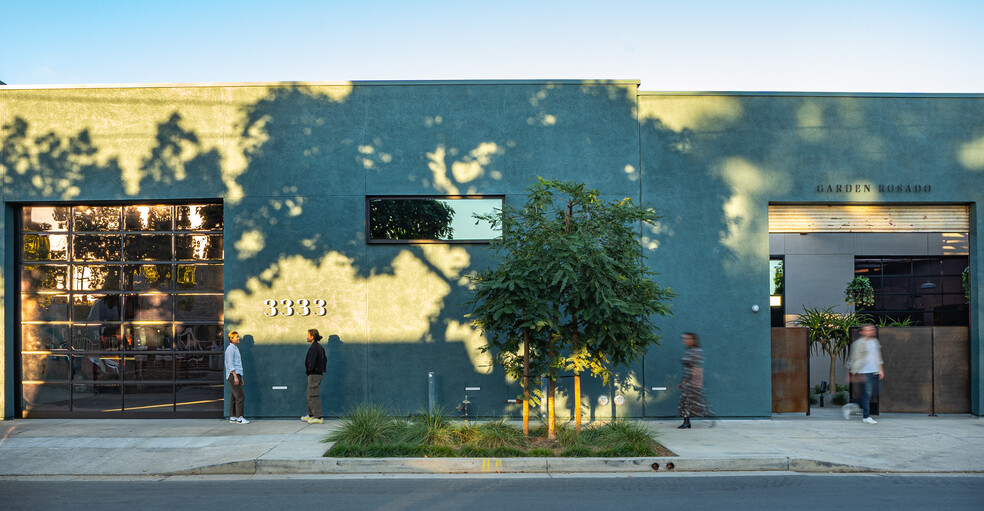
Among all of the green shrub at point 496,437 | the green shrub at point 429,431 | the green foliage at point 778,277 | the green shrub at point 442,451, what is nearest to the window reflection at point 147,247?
the green shrub at point 429,431

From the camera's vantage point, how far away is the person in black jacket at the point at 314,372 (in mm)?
12203

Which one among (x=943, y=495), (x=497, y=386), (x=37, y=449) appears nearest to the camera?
(x=943, y=495)

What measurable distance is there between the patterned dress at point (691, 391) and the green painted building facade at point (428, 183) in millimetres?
970

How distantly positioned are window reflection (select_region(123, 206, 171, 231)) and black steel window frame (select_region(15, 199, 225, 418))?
0.06 m

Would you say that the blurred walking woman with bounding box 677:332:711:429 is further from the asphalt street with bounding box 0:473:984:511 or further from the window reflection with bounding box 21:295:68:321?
the window reflection with bounding box 21:295:68:321

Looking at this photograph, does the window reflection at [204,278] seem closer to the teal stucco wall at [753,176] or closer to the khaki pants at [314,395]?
the khaki pants at [314,395]

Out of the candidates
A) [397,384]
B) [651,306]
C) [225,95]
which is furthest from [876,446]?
[225,95]

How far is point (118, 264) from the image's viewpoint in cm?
1349

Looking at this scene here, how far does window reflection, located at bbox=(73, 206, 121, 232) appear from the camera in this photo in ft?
44.3

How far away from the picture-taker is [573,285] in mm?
9867

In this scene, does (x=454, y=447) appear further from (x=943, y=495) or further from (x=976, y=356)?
(x=976, y=356)

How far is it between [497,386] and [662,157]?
5.46 meters

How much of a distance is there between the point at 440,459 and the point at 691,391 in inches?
195

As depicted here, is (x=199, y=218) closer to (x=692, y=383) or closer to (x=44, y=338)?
(x=44, y=338)
